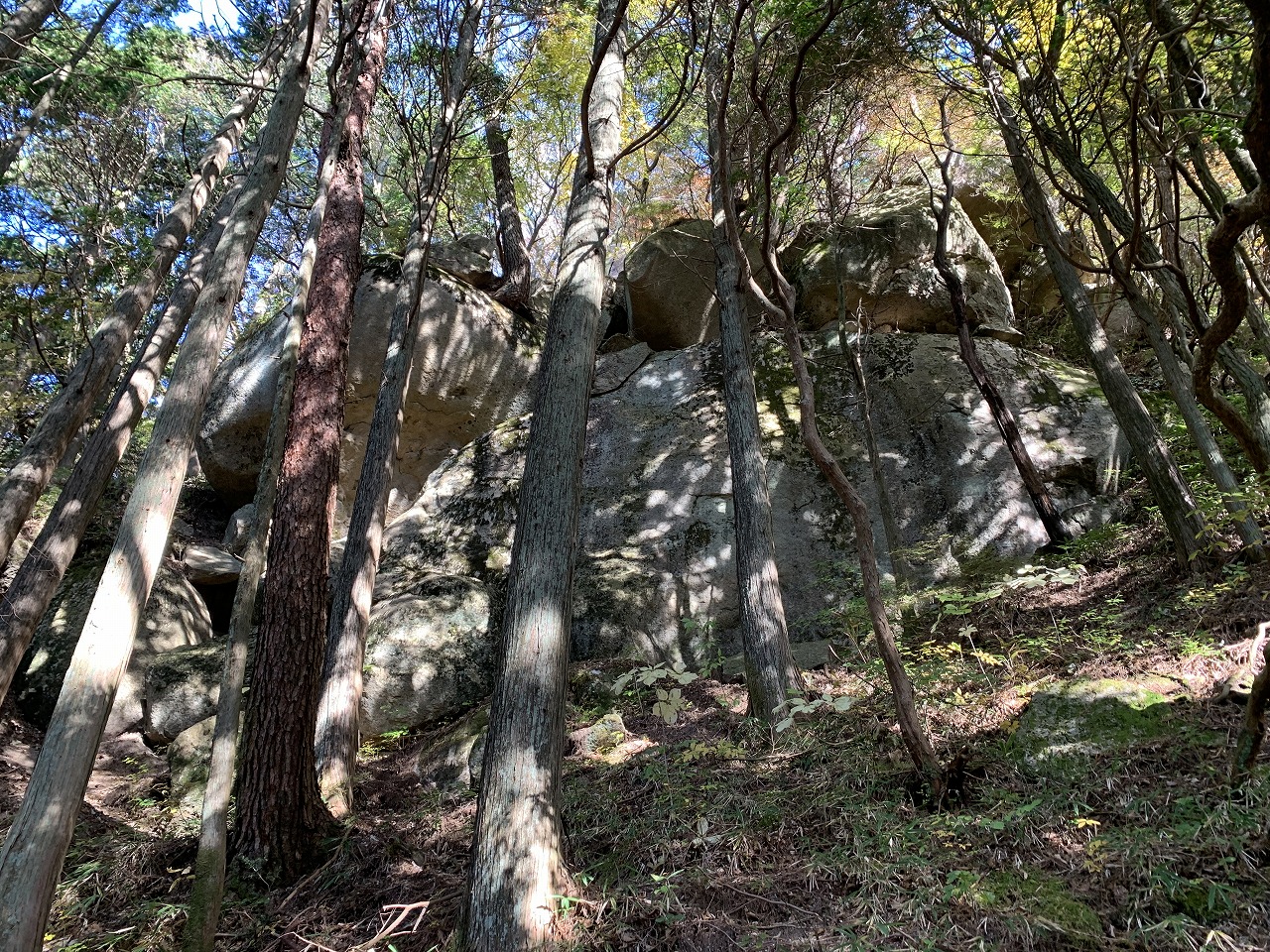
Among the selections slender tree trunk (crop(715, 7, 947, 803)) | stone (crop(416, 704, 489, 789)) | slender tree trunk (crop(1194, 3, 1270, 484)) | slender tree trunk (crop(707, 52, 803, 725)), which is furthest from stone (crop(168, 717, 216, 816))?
slender tree trunk (crop(1194, 3, 1270, 484))

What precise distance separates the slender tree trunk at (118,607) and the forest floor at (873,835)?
3.82 feet

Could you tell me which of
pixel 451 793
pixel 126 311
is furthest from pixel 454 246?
pixel 451 793

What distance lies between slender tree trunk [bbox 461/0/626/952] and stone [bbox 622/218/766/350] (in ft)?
24.7

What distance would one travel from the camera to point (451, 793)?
5078 mm

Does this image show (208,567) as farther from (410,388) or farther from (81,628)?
(410,388)

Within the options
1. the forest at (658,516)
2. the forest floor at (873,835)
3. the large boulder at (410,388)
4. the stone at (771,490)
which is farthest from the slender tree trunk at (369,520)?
the large boulder at (410,388)

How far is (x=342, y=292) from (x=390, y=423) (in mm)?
1392

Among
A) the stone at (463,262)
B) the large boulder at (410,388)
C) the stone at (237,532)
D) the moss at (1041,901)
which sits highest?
the stone at (463,262)

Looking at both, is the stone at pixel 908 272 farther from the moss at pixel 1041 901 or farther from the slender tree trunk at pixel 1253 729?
the moss at pixel 1041 901

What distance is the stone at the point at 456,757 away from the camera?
5.26m

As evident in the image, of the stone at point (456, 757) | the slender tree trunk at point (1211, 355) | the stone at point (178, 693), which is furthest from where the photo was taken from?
the stone at point (178, 693)

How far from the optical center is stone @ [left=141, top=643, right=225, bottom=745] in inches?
277

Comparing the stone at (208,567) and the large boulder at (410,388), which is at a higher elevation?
the large boulder at (410,388)

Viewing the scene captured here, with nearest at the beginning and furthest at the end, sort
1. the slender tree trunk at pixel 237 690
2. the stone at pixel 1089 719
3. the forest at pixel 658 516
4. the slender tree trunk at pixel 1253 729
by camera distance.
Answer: the slender tree trunk at pixel 1253 729, the forest at pixel 658 516, the slender tree trunk at pixel 237 690, the stone at pixel 1089 719
